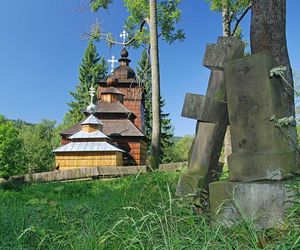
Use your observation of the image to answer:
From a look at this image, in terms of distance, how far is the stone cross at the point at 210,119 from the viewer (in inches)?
141

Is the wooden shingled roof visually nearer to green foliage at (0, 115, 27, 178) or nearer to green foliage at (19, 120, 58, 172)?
green foliage at (0, 115, 27, 178)

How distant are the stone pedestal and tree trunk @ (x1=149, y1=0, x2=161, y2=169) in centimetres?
1333

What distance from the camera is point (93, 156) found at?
27422mm

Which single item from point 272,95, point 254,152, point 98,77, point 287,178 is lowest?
point 287,178

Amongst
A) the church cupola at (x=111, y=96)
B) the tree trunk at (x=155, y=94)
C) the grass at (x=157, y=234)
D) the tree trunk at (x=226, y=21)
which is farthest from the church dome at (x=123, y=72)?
the grass at (x=157, y=234)

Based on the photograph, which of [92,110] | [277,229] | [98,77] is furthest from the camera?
[98,77]

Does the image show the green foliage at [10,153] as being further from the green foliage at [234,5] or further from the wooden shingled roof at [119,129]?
the green foliage at [234,5]

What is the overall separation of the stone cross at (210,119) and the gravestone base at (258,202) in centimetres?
57

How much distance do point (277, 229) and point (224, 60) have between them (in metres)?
1.56

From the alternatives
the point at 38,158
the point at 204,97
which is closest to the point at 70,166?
the point at 204,97

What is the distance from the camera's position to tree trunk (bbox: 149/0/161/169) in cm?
1698

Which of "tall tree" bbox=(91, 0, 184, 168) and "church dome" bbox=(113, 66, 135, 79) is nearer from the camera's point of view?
"tall tree" bbox=(91, 0, 184, 168)

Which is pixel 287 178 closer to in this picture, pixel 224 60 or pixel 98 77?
pixel 224 60

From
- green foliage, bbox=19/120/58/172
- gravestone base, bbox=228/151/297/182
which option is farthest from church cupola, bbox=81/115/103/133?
green foliage, bbox=19/120/58/172
